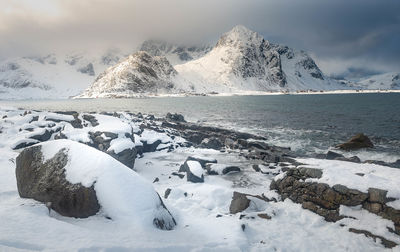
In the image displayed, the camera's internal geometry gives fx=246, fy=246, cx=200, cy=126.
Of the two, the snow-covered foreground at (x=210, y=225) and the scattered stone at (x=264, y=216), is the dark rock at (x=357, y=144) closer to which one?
the snow-covered foreground at (x=210, y=225)

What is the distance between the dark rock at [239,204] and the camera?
37.3ft

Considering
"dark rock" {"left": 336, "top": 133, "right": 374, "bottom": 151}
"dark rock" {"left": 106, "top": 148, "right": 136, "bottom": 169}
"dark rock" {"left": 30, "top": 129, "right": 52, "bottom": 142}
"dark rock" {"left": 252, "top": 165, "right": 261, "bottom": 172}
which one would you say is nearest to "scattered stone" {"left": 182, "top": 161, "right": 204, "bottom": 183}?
"dark rock" {"left": 106, "top": 148, "right": 136, "bottom": 169}

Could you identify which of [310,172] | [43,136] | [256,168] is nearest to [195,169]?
[256,168]

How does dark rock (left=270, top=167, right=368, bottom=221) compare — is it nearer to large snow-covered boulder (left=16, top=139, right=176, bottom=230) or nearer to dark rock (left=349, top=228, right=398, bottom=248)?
dark rock (left=349, top=228, right=398, bottom=248)

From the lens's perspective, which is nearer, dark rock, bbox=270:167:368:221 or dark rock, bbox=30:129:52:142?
dark rock, bbox=270:167:368:221

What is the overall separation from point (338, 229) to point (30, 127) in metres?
29.3

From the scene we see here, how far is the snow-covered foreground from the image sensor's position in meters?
6.92

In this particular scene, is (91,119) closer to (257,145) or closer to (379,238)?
(257,145)

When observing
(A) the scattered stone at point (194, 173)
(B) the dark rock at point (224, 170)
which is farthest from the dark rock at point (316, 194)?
(A) the scattered stone at point (194, 173)

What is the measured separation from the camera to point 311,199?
12.0m

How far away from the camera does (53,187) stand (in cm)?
887

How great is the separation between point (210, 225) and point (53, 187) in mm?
6017

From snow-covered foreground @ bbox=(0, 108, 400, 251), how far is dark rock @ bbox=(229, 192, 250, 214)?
0.22 metres

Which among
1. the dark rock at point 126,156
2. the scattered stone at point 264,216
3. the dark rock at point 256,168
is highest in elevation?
the dark rock at point 126,156
